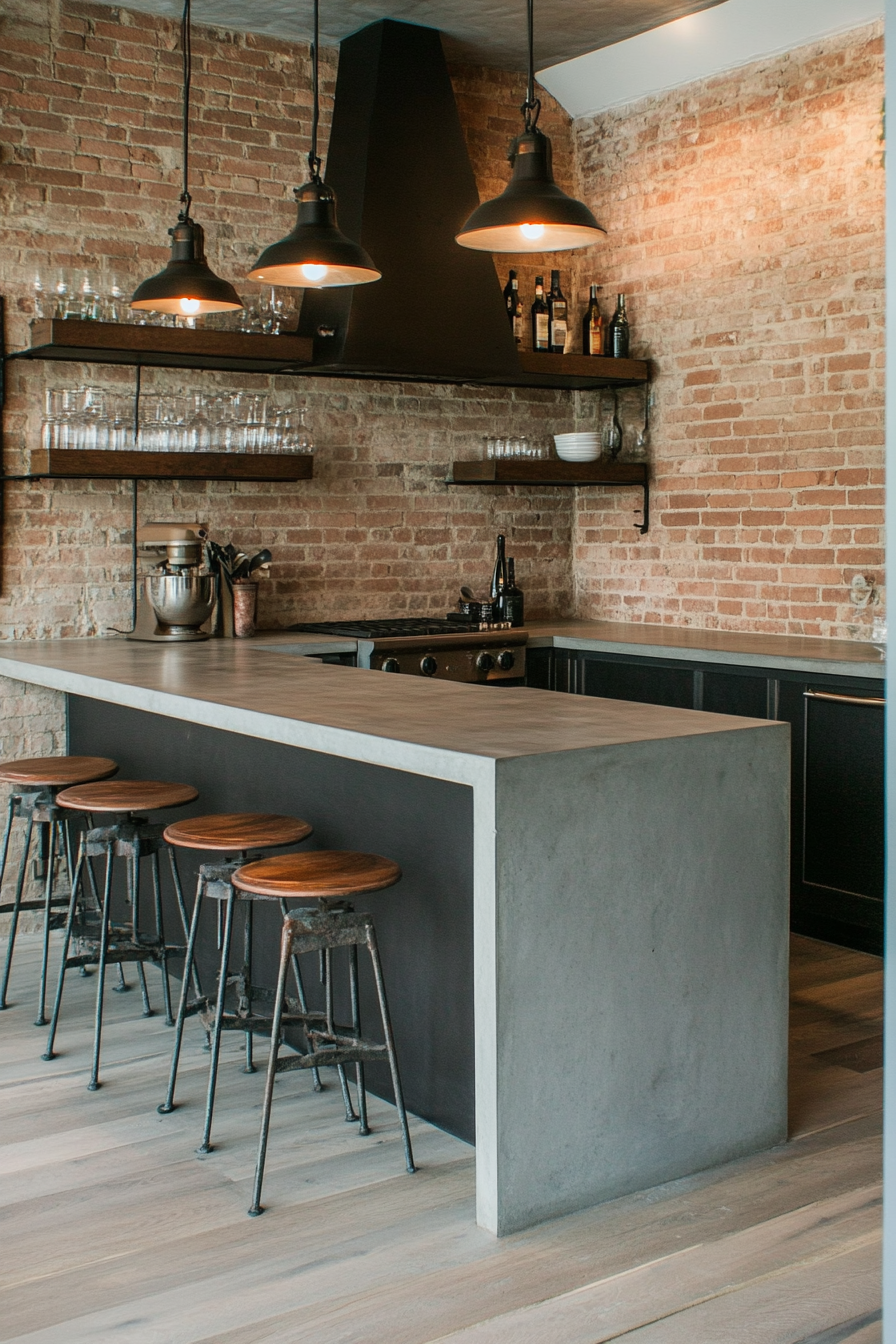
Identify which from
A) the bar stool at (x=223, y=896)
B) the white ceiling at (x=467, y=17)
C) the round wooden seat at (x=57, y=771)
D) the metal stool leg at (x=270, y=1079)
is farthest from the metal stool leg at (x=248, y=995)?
the white ceiling at (x=467, y=17)

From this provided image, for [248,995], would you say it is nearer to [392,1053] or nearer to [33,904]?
[392,1053]

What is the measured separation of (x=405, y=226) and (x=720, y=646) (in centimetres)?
216

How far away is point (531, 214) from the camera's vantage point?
3422 millimetres

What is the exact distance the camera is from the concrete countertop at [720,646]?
15.2 feet

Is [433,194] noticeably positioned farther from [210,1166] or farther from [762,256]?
[210,1166]

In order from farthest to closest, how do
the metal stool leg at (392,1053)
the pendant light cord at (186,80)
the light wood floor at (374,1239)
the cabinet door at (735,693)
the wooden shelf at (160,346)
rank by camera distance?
the cabinet door at (735,693), the wooden shelf at (160,346), the pendant light cord at (186,80), the metal stool leg at (392,1053), the light wood floor at (374,1239)

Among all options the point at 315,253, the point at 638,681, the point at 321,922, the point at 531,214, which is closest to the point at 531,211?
the point at 531,214

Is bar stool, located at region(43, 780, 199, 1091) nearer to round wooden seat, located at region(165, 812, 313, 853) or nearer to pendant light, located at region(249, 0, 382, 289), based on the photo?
round wooden seat, located at region(165, 812, 313, 853)

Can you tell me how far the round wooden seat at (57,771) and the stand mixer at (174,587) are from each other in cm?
91

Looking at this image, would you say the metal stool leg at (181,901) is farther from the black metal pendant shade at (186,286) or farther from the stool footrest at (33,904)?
the black metal pendant shade at (186,286)

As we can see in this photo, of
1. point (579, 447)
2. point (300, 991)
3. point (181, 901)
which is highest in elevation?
point (579, 447)

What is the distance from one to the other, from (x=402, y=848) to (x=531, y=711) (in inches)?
18.4

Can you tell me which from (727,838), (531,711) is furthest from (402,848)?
(727,838)

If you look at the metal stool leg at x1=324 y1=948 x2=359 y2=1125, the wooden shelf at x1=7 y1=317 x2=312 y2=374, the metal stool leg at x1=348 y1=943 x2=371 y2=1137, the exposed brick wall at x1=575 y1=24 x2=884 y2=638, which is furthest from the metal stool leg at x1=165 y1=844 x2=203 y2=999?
Answer: the exposed brick wall at x1=575 y1=24 x2=884 y2=638
